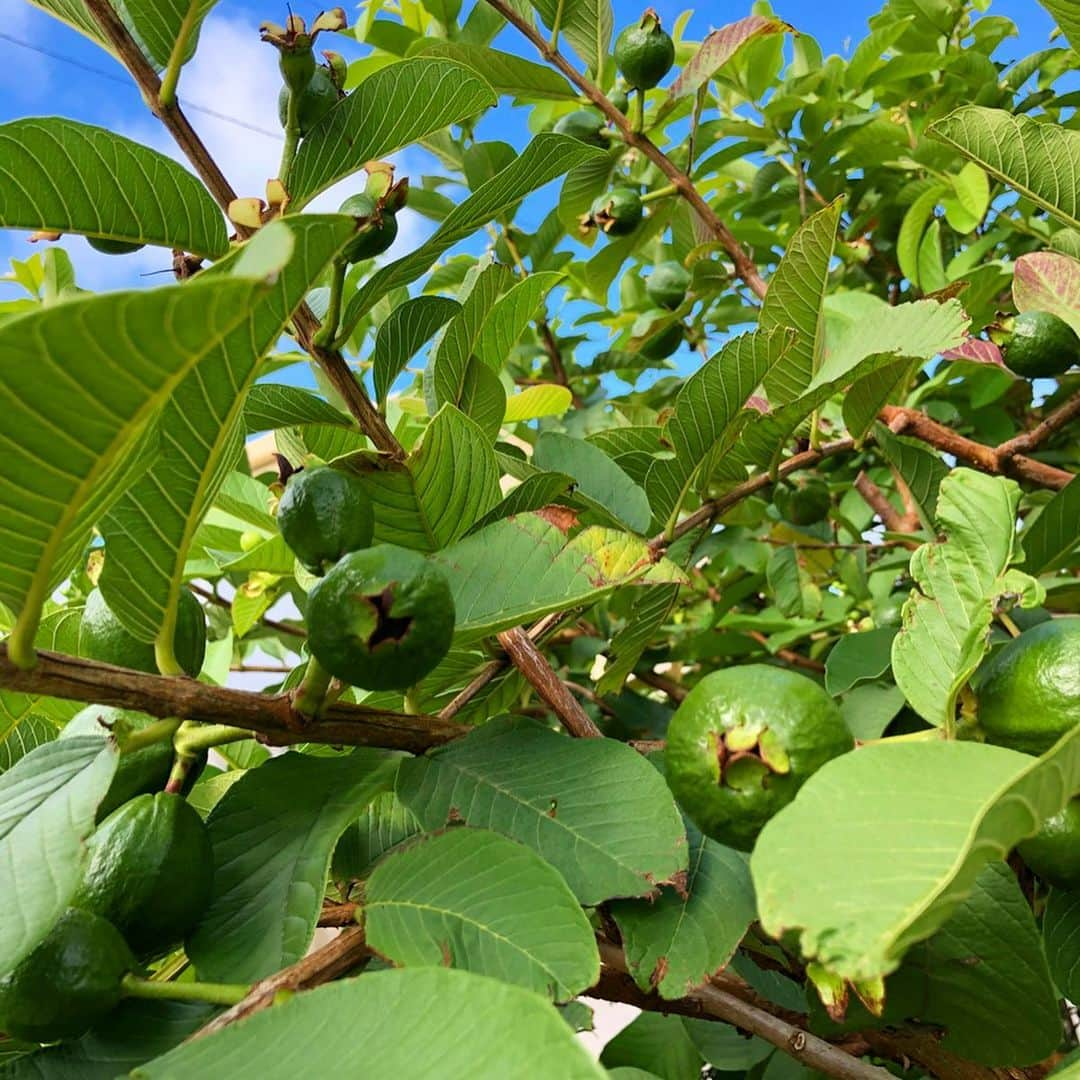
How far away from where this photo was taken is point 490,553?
2.10 ft

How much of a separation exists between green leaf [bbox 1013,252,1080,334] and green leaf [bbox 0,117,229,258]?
0.82 m

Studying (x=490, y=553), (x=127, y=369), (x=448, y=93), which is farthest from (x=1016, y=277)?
(x=127, y=369)

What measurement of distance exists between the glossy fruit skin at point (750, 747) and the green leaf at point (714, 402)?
375 mm

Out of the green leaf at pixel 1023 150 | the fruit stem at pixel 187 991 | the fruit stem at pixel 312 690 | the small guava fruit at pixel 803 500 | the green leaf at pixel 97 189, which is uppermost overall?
the green leaf at pixel 97 189

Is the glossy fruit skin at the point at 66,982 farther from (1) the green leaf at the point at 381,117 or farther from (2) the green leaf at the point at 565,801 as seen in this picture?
(1) the green leaf at the point at 381,117

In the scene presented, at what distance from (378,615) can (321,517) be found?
0.37 feet

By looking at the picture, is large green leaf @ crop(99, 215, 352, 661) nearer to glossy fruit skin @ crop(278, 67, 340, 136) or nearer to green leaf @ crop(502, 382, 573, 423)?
glossy fruit skin @ crop(278, 67, 340, 136)

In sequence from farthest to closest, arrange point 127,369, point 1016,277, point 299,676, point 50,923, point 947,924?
point 1016,277, point 299,676, point 947,924, point 50,923, point 127,369

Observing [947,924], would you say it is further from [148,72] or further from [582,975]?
[148,72]

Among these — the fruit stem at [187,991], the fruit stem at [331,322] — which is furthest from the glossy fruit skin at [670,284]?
the fruit stem at [187,991]

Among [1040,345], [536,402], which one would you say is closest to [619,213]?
[536,402]

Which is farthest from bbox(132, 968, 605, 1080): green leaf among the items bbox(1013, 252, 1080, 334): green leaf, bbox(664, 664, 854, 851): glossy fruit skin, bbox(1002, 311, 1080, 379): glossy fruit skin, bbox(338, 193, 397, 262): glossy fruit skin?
bbox(1002, 311, 1080, 379): glossy fruit skin

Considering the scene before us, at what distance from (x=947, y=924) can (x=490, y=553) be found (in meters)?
0.37

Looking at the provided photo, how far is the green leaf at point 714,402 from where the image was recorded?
2.87ft
